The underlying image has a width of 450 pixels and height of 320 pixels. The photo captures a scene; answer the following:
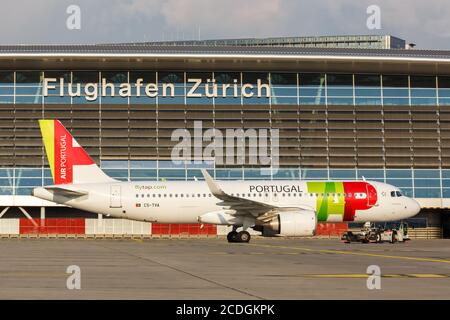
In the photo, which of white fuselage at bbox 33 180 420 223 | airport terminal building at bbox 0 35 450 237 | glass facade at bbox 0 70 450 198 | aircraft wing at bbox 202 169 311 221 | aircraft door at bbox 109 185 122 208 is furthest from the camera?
glass facade at bbox 0 70 450 198

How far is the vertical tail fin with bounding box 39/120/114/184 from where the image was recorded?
5309 centimetres

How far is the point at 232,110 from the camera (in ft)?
270

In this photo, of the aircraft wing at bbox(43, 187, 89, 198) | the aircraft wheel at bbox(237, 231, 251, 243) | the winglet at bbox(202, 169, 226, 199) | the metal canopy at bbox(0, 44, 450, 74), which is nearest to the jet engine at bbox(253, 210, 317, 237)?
the winglet at bbox(202, 169, 226, 199)

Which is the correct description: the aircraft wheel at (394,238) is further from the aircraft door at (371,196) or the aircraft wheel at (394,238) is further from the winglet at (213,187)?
the winglet at (213,187)

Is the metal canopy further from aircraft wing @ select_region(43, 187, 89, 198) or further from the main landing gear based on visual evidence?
the main landing gear

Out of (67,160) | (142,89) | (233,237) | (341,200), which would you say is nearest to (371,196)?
(341,200)

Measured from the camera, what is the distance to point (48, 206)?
3179 inches

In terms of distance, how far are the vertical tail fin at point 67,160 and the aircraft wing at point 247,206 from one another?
978 cm

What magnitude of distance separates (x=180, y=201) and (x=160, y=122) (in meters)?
31.8

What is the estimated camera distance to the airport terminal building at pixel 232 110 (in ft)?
267

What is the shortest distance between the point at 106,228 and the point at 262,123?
2016 cm

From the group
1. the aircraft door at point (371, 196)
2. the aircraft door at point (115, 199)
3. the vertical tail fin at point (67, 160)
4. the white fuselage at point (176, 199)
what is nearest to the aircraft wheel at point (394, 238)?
the white fuselage at point (176, 199)

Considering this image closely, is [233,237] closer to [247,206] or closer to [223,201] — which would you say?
[223,201]

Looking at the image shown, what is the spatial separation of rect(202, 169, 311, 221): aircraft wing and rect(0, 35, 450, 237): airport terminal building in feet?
109
